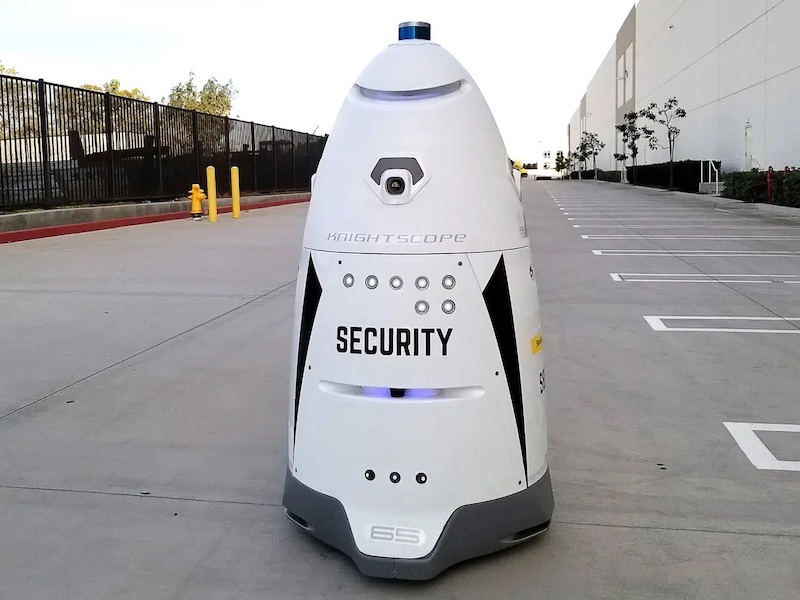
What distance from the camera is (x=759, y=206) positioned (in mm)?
23672

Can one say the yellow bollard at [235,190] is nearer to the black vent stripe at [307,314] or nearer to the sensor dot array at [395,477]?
the black vent stripe at [307,314]

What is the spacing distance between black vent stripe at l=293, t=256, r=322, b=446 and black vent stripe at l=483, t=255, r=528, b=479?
60cm

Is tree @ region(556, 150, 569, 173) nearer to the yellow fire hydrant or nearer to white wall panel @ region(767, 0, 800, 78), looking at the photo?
white wall panel @ region(767, 0, 800, 78)

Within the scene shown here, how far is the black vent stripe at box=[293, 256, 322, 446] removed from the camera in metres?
3.01

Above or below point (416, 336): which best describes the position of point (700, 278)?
below

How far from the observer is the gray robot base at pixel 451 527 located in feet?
9.38

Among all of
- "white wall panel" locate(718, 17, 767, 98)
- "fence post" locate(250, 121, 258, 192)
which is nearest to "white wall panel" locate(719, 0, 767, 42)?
"white wall panel" locate(718, 17, 767, 98)

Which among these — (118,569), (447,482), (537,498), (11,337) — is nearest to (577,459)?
(537,498)

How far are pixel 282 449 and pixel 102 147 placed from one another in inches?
614

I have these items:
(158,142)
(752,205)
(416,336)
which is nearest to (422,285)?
(416,336)

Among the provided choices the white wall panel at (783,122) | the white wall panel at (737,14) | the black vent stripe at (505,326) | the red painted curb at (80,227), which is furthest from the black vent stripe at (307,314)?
the white wall panel at (737,14)

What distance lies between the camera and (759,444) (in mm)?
4266

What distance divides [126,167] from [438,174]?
17.9 meters

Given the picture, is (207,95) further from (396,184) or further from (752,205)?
(396,184)
